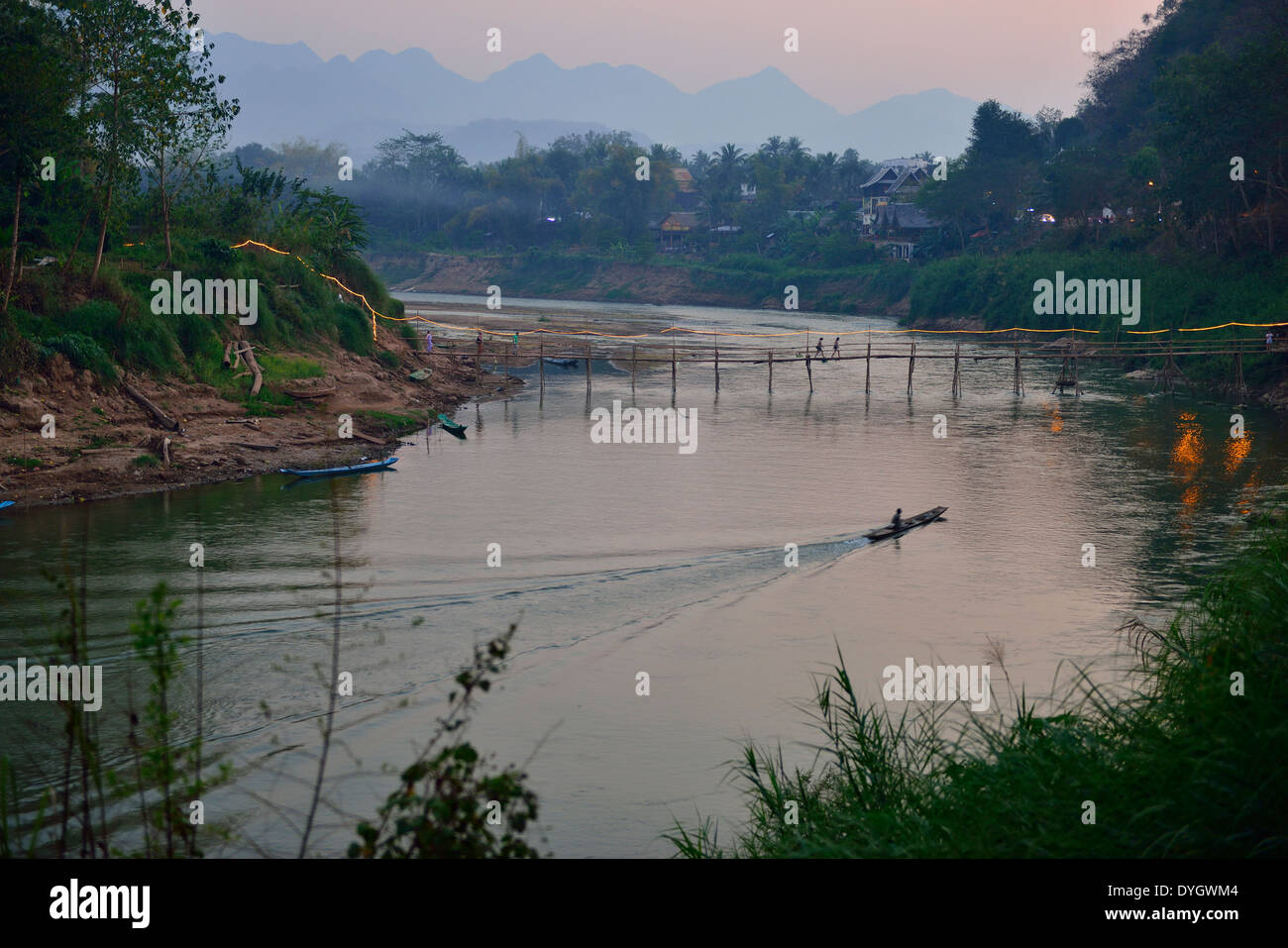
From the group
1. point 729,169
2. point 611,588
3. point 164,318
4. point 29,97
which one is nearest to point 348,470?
point 164,318

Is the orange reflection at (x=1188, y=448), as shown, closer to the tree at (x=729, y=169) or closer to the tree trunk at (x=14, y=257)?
the tree trunk at (x=14, y=257)

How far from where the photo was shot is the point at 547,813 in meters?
11.0

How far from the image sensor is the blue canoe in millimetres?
25670

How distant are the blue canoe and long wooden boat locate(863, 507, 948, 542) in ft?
38.0

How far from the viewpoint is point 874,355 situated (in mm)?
44344

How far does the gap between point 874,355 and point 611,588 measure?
1117 inches

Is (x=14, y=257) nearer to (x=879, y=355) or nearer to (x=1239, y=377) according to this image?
(x=879, y=355)

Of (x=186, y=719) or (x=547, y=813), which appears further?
(x=186, y=719)

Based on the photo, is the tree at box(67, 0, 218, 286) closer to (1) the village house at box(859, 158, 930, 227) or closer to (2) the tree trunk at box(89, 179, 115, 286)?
(2) the tree trunk at box(89, 179, 115, 286)

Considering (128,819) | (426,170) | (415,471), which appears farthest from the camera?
(426,170)

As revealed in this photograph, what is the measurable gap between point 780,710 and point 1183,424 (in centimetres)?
2680
